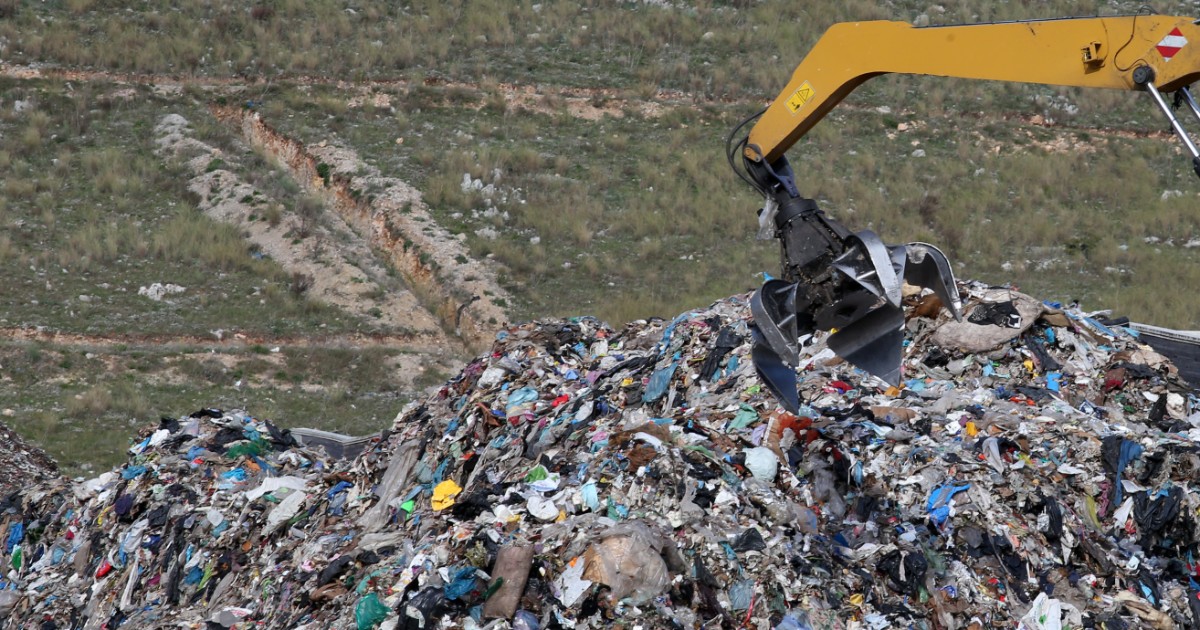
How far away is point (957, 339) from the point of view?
29.0ft

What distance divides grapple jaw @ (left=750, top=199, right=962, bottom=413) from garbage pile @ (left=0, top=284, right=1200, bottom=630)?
42.8 inches

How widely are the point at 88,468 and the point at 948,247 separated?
12.0 metres

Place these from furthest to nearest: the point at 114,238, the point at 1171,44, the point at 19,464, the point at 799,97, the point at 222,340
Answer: the point at 114,238
the point at 222,340
the point at 19,464
the point at 799,97
the point at 1171,44

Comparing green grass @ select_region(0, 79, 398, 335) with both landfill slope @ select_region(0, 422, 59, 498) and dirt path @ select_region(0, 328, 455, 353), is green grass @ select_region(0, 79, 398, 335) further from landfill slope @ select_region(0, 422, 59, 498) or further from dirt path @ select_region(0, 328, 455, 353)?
landfill slope @ select_region(0, 422, 59, 498)

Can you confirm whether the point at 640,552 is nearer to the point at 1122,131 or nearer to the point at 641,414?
the point at 641,414

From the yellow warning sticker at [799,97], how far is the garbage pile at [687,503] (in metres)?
1.91

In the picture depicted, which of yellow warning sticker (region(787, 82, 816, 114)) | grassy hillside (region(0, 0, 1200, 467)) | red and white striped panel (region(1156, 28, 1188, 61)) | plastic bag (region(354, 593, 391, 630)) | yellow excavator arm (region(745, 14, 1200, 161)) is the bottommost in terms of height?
grassy hillside (region(0, 0, 1200, 467))

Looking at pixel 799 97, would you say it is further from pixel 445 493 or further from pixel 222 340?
pixel 222 340

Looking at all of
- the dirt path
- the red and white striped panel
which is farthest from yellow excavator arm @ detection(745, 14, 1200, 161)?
the dirt path

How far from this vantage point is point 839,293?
18.2 feet

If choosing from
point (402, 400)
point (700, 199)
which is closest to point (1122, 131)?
point (700, 199)

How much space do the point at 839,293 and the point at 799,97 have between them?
3.85 feet

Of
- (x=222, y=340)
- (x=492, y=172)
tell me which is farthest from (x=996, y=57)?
(x=492, y=172)

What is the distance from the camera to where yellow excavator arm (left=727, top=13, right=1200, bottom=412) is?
5.21 metres
